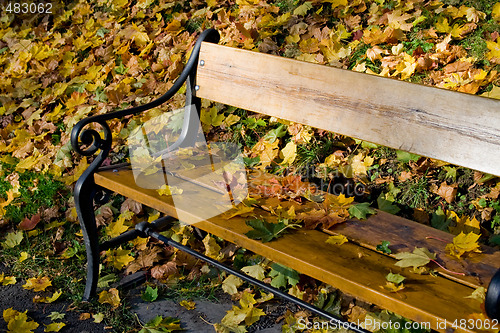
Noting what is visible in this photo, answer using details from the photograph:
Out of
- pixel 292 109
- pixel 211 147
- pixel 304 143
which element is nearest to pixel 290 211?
pixel 292 109

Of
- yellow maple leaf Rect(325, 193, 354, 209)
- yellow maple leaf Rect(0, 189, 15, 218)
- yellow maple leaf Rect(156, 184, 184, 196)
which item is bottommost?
yellow maple leaf Rect(0, 189, 15, 218)

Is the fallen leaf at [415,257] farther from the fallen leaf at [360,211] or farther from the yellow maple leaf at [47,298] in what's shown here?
the yellow maple leaf at [47,298]

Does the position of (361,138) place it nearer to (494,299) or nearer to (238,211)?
(238,211)

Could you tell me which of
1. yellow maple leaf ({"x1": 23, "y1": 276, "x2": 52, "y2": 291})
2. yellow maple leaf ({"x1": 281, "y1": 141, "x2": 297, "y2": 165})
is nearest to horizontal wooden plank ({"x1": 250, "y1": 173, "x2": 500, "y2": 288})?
yellow maple leaf ({"x1": 281, "y1": 141, "x2": 297, "y2": 165})

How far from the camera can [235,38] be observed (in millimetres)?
3484

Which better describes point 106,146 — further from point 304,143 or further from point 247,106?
point 304,143

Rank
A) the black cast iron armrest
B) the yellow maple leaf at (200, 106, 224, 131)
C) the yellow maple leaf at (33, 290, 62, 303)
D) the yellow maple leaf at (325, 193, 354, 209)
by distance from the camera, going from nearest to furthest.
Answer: the yellow maple leaf at (325, 193, 354, 209) < the black cast iron armrest < the yellow maple leaf at (33, 290, 62, 303) < the yellow maple leaf at (200, 106, 224, 131)

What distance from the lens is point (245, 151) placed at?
302cm

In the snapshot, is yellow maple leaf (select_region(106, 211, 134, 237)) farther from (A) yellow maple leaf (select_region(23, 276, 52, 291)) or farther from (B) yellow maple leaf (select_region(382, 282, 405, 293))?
(B) yellow maple leaf (select_region(382, 282, 405, 293))

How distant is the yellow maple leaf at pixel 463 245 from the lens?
1.69 meters

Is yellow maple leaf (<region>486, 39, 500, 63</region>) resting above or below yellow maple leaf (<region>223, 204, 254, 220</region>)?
above

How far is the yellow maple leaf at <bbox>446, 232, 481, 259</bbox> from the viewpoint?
1692 mm

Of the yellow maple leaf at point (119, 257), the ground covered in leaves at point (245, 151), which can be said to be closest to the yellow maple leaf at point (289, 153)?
the ground covered in leaves at point (245, 151)

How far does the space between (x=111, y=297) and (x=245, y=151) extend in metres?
1.14
